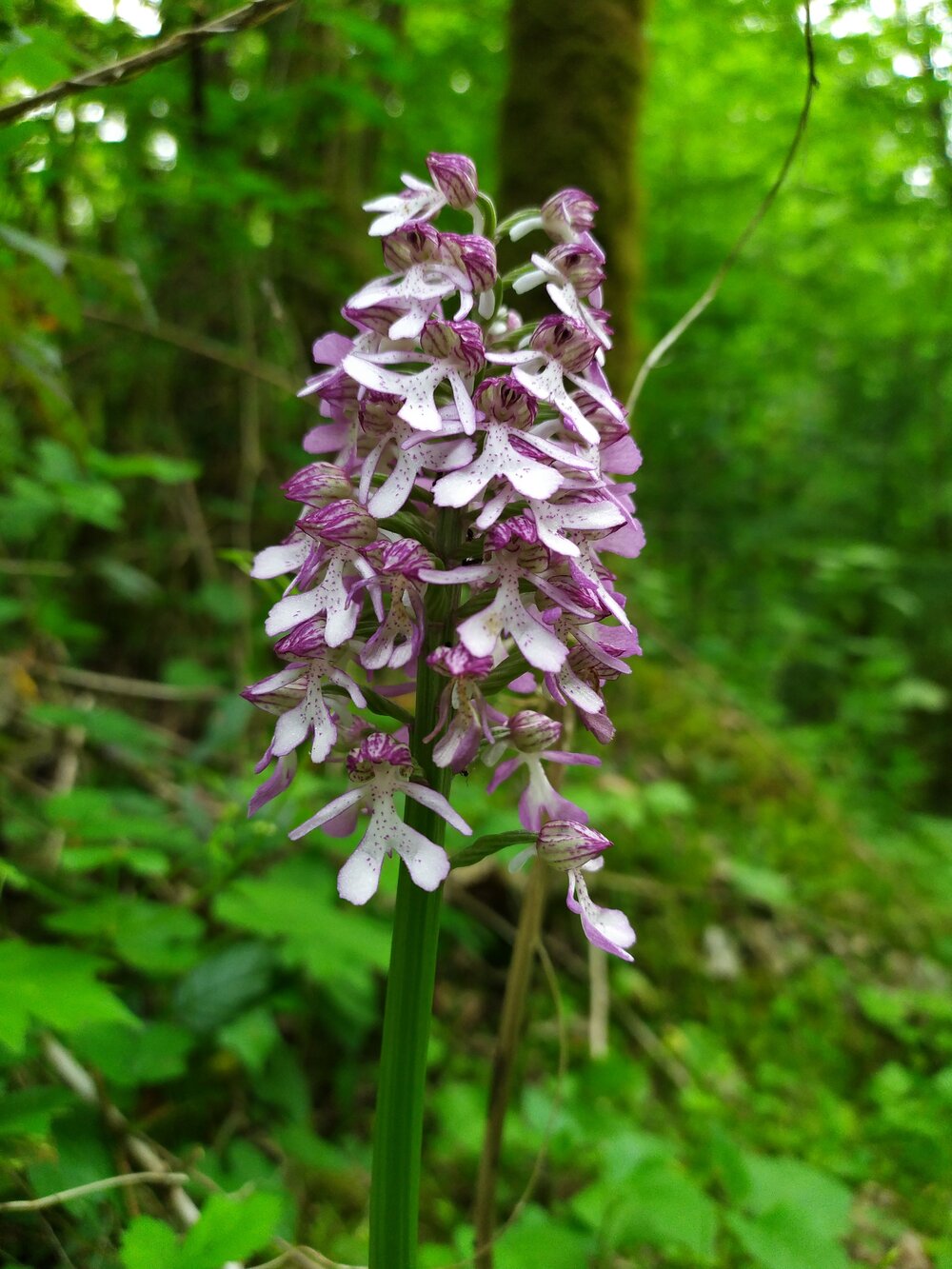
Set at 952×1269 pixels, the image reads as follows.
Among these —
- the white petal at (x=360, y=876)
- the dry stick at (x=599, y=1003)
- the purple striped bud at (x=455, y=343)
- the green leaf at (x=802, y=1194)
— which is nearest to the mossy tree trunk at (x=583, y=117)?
the dry stick at (x=599, y=1003)

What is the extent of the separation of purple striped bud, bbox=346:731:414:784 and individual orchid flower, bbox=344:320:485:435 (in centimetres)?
34

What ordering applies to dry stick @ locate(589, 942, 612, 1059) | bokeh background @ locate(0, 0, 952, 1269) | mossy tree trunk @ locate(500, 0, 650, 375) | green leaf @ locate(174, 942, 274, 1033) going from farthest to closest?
1. mossy tree trunk @ locate(500, 0, 650, 375)
2. dry stick @ locate(589, 942, 612, 1059)
3. green leaf @ locate(174, 942, 274, 1033)
4. bokeh background @ locate(0, 0, 952, 1269)

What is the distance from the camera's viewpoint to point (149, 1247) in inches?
40.2

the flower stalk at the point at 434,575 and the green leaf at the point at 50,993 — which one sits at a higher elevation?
the flower stalk at the point at 434,575

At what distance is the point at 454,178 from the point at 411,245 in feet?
0.37

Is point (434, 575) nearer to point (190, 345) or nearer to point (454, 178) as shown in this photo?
point (454, 178)

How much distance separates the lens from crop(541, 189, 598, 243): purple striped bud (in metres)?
1.14

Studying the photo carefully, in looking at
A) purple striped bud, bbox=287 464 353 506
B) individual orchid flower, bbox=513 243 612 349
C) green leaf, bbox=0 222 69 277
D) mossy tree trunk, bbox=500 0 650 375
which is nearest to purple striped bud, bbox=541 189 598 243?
individual orchid flower, bbox=513 243 612 349

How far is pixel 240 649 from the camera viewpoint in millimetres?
3213

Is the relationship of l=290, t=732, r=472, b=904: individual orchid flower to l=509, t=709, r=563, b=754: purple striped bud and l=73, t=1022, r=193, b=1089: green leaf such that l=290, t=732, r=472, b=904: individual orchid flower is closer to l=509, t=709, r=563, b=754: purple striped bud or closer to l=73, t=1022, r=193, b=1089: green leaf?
l=509, t=709, r=563, b=754: purple striped bud

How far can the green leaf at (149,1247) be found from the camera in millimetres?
1002

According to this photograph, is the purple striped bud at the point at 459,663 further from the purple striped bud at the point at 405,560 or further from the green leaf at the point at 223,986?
the green leaf at the point at 223,986

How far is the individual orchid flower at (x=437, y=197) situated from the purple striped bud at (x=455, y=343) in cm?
17

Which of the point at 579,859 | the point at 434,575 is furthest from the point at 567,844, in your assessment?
the point at 434,575
